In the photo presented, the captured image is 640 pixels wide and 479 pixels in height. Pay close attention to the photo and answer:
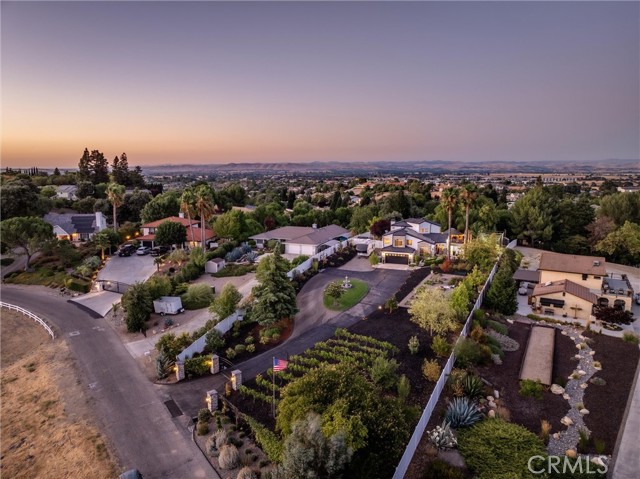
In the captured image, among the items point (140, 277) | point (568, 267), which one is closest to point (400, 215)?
point (568, 267)

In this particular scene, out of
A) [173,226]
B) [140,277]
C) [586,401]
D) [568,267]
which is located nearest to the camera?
[586,401]

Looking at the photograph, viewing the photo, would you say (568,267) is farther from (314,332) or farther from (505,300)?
(314,332)

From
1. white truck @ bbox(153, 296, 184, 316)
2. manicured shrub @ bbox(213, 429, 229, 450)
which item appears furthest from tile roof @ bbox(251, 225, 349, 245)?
manicured shrub @ bbox(213, 429, 229, 450)

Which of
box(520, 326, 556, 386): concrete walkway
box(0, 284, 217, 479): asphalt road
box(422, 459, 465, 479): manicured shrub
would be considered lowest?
box(0, 284, 217, 479): asphalt road

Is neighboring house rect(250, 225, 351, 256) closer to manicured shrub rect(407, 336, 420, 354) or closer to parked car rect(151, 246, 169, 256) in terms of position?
parked car rect(151, 246, 169, 256)

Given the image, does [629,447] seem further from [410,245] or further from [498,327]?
[410,245]

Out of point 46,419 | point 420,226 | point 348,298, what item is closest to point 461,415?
point 348,298
